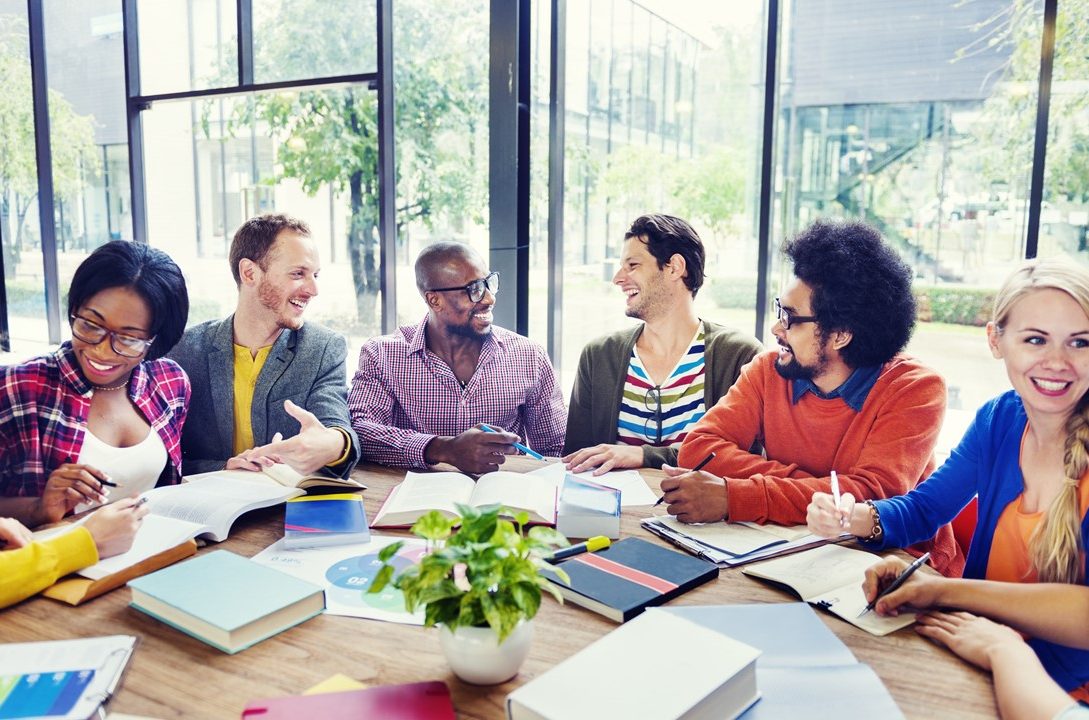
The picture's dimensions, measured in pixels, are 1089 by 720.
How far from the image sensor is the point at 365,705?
3.32 ft

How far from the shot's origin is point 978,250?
9.97 feet

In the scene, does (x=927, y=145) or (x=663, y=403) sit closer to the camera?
(x=663, y=403)

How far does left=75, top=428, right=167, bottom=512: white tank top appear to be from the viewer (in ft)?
6.57

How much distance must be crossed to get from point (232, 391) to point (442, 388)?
609 millimetres

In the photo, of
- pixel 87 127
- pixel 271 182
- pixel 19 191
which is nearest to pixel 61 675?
pixel 271 182

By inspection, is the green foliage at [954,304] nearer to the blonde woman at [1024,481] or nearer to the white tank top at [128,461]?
the blonde woman at [1024,481]

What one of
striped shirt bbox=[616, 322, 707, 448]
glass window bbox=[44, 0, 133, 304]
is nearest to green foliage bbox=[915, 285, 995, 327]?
striped shirt bbox=[616, 322, 707, 448]

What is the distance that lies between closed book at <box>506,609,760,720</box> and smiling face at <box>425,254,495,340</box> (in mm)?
1669

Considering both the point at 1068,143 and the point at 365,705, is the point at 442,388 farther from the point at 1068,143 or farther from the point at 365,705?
the point at 1068,143

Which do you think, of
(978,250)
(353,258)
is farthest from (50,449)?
(978,250)

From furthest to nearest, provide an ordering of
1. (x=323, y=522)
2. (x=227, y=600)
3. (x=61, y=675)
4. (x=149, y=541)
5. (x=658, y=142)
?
(x=658, y=142) → (x=323, y=522) → (x=149, y=541) → (x=227, y=600) → (x=61, y=675)

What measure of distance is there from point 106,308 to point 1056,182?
291 cm

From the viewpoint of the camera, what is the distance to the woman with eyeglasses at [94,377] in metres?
1.95

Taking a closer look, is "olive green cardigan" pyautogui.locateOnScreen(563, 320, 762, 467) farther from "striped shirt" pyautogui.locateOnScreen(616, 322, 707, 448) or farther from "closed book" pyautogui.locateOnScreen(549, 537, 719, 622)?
"closed book" pyautogui.locateOnScreen(549, 537, 719, 622)
